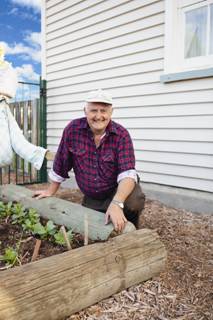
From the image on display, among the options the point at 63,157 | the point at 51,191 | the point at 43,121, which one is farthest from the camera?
the point at 43,121

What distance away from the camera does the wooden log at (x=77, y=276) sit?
1.59 meters

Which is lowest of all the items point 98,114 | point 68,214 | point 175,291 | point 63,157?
point 175,291

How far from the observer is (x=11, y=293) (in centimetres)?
155

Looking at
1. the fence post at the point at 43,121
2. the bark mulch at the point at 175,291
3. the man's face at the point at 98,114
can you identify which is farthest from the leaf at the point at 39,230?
the fence post at the point at 43,121

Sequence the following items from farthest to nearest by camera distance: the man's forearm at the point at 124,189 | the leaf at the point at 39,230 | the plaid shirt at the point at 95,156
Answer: the plaid shirt at the point at 95,156 < the leaf at the point at 39,230 < the man's forearm at the point at 124,189

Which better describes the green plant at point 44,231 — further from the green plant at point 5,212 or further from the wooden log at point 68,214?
the green plant at point 5,212

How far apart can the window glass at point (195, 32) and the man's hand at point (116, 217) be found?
239 centimetres

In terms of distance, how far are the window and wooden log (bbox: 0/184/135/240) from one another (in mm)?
2165

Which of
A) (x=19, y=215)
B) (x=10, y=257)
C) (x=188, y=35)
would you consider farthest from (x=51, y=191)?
(x=188, y=35)

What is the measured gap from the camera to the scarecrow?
2793 millimetres

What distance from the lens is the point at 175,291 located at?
7.18 feet

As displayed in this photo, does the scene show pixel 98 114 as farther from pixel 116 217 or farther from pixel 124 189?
pixel 116 217

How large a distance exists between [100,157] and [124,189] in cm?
37

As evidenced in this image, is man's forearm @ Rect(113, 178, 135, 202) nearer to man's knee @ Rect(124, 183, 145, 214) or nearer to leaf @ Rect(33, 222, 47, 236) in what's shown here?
man's knee @ Rect(124, 183, 145, 214)
